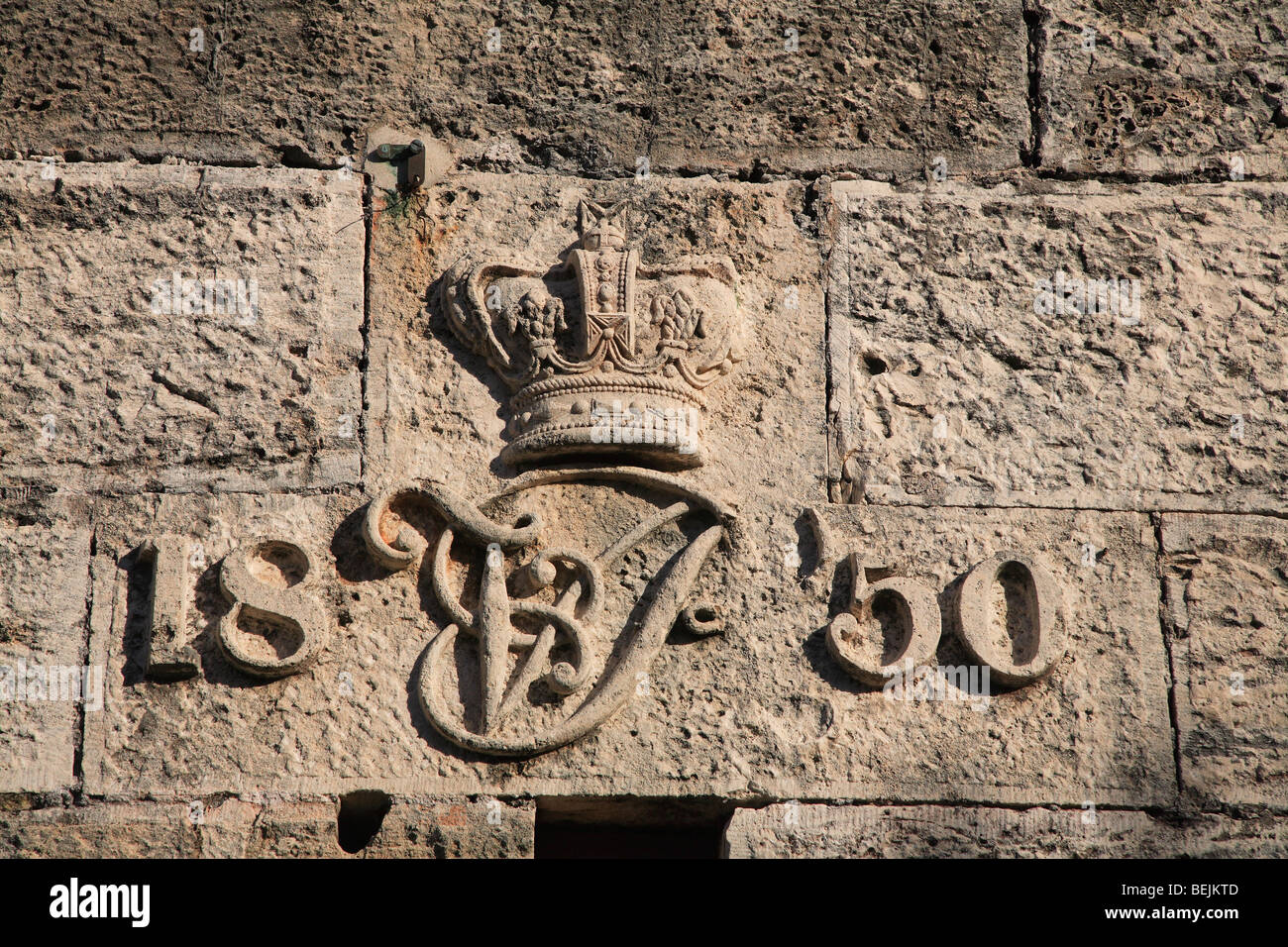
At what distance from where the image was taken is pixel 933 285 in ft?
13.0

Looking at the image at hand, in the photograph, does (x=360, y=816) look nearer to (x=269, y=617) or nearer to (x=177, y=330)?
(x=269, y=617)

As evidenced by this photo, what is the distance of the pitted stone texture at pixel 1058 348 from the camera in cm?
382

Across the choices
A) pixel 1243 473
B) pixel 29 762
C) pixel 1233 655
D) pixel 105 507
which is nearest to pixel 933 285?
pixel 1243 473

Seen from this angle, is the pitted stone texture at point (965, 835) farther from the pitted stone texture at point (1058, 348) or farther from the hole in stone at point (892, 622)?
the pitted stone texture at point (1058, 348)

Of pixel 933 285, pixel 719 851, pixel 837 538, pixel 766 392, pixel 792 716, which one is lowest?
pixel 719 851

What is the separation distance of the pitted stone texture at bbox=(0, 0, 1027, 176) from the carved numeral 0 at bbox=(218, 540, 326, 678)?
1.00 metres

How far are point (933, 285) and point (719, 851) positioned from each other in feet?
4.51

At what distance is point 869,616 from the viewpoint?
12.0ft

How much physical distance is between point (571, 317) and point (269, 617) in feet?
3.02

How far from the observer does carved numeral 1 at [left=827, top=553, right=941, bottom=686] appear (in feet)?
11.7

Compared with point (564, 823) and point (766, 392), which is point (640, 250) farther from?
point (564, 823)

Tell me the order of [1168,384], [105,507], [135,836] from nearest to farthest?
1. [135,836]
2. [105,507]
3. [1168,384]

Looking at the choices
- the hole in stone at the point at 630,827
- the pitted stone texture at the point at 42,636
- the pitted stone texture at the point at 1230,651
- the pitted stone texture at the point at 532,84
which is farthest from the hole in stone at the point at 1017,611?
the pitted stone texture at the point at 42,636


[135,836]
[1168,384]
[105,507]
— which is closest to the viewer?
[135,836]
